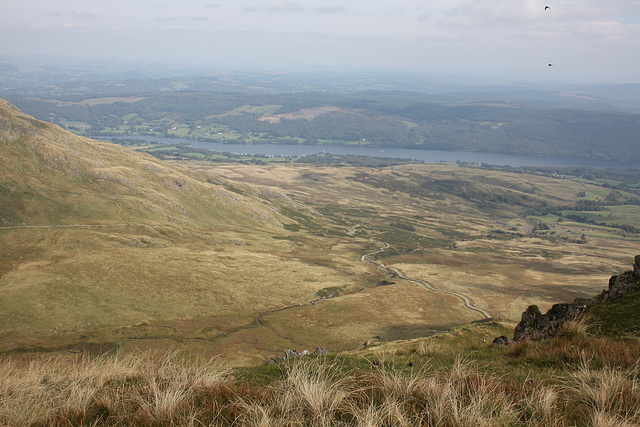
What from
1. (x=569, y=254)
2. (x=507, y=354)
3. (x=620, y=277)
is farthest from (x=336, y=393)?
(x=569, y=254)

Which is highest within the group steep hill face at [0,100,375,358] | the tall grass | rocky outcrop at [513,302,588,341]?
the tall grass

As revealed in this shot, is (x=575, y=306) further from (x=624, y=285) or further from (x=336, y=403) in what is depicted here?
(x=336, y=403)

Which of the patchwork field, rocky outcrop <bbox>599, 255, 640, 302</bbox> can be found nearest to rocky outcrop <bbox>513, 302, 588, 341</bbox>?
rocky outcrop <bbox>599, 255, 640, 302</bbox>

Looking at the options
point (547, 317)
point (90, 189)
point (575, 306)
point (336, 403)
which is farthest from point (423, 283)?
point (90, 189)

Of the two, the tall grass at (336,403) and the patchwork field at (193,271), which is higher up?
the tall grass at (336,403)

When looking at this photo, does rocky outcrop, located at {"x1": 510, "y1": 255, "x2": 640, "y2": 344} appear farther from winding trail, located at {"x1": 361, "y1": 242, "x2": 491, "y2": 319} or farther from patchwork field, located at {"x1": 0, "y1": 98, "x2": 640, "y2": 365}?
winding trail, located at {"x1": 361, "y1": 242, "x2": 491, "y2": 319}

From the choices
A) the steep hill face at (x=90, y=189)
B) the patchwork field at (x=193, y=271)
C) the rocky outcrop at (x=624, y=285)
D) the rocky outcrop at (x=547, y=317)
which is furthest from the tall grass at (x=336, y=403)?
the steep hill face at (x=90, y=189)

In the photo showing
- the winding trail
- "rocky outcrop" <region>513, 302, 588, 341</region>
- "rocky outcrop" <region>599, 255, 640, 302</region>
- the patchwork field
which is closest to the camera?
"rocky outcrop" <region>513, 302, 588, 341</region>

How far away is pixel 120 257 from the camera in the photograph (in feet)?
280

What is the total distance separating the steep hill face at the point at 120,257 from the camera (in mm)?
62000

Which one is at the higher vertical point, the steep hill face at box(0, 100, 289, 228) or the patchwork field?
the steep hill face at box(0, 100, 289, 228)

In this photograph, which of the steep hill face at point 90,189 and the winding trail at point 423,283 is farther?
the steep hill face at point 90,189

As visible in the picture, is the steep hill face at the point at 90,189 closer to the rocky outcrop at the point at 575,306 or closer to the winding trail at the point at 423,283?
the winding trail at the point at 423,283

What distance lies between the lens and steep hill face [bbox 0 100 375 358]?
62.0 m
